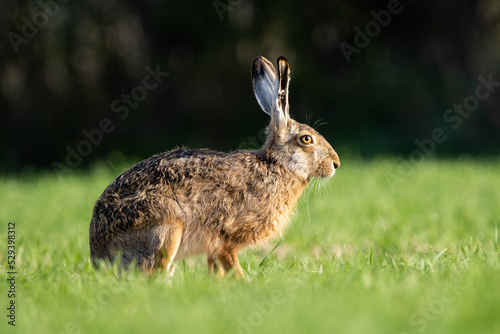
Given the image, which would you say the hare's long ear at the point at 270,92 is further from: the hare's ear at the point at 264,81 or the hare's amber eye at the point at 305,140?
the hare's amber eye at the point at 305,140

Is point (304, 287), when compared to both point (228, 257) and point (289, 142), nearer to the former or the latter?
point (228, 257)

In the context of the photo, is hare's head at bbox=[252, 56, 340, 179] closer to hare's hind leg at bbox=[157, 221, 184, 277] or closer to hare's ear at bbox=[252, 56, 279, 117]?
hare's ear at bbox=[252, 56, 279, 117]

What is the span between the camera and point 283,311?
3098mm

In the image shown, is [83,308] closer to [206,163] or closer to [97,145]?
[206,163]

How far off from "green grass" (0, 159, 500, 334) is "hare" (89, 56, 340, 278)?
18 cm

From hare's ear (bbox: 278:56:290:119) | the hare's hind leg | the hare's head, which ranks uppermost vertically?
hare's ear (bbox: 278:56:290:119)

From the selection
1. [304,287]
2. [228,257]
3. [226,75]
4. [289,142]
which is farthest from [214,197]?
[226,75]

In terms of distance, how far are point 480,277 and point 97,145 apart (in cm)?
1116

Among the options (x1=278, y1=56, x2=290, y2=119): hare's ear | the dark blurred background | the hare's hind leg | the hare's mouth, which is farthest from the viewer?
the dark blurred background

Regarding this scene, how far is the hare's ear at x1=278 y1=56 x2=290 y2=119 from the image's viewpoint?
15.5 feet

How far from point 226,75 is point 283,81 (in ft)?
29.5

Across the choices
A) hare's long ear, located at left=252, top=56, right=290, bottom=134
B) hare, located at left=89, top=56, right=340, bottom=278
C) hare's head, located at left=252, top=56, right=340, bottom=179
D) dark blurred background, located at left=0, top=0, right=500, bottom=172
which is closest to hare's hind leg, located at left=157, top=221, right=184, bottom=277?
hare, located at left=89, top=56, right=340, bottom=278

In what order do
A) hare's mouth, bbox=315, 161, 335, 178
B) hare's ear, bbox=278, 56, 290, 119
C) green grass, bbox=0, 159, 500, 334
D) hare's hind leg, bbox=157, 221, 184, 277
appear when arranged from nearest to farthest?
green grass, bbox=0, 159, 500, 334
hare's hind leg, bbox=157, 221, 184, 277
hare's ear, bbox=278, 56, 290, 119
hare's mouth, bbox=315, 161, 335, 178

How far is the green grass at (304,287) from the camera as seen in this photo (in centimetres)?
298
